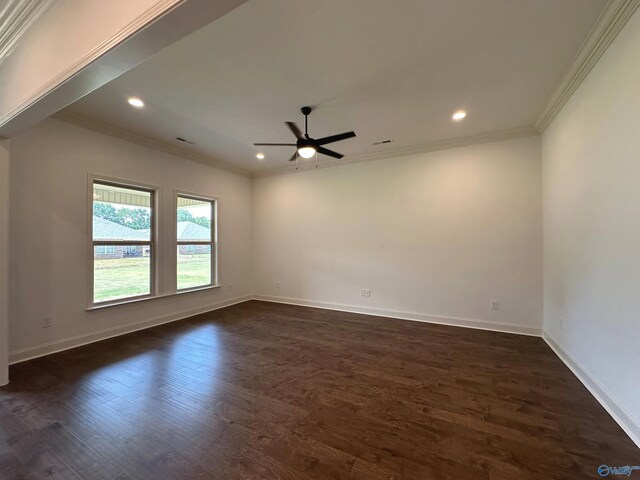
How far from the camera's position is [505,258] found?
3.98m

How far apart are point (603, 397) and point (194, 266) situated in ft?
18.8

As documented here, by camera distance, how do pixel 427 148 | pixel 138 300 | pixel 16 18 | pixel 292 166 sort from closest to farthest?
pixel 16 18 < pixel 138 300 < pixel 427 148 < pixel 292 166

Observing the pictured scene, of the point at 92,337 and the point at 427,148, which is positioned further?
the point at 427,148

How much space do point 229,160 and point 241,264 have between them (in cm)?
231

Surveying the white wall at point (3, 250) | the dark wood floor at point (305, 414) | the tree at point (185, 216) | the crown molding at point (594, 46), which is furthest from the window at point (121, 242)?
the crown molding at point (594, 46)

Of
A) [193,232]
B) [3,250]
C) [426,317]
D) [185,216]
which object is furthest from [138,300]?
[426,317]

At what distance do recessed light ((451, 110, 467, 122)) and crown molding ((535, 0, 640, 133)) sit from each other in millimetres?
887

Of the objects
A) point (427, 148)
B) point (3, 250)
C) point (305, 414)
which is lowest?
point (305, 414)

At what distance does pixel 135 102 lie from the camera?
3.12m

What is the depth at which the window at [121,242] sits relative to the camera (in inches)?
147

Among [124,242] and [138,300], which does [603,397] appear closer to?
[138,300]

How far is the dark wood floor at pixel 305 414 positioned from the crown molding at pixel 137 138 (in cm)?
296

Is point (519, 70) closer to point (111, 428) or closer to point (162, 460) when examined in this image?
point (162, 460)

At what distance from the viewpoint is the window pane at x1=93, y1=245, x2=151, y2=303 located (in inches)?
147
